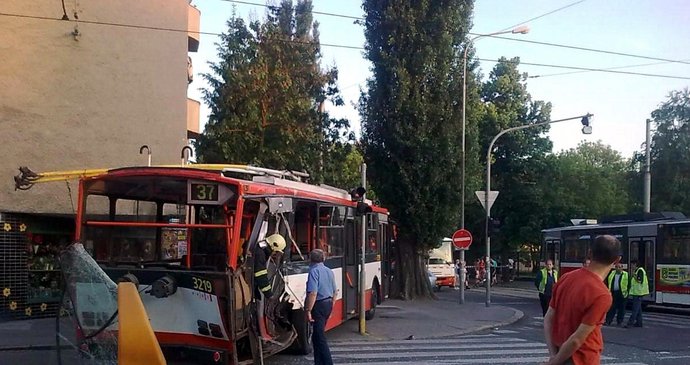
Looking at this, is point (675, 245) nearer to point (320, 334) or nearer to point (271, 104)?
point (271, 104)

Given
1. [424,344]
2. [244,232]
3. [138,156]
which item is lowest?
[424,344]

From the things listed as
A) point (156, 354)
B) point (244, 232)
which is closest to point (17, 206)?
point (244, 232)

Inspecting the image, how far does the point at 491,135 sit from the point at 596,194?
8.56 meters

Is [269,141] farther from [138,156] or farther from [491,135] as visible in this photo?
[491,135]

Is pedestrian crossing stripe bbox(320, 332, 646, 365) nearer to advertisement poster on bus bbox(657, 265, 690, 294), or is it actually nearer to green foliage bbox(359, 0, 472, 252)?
advertisement poster on bus bbox(657, 265, 690, 294)

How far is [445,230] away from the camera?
26.9m

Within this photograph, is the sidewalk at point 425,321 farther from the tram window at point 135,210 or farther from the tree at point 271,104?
the tree at point 271,104

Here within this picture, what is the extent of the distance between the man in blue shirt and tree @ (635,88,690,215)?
34.0 meters

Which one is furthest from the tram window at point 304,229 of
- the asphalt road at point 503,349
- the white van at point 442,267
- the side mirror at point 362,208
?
the white van at point 442,267

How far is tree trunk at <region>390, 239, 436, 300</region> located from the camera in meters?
26.4

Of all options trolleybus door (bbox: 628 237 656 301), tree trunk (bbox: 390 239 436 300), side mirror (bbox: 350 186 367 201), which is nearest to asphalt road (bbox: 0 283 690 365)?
side mirror (bbox: 350 186 367 201)

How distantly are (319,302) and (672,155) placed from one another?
34519mm

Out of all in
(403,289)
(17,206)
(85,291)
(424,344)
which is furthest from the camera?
(403,289)

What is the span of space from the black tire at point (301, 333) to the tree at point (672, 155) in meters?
32.5
